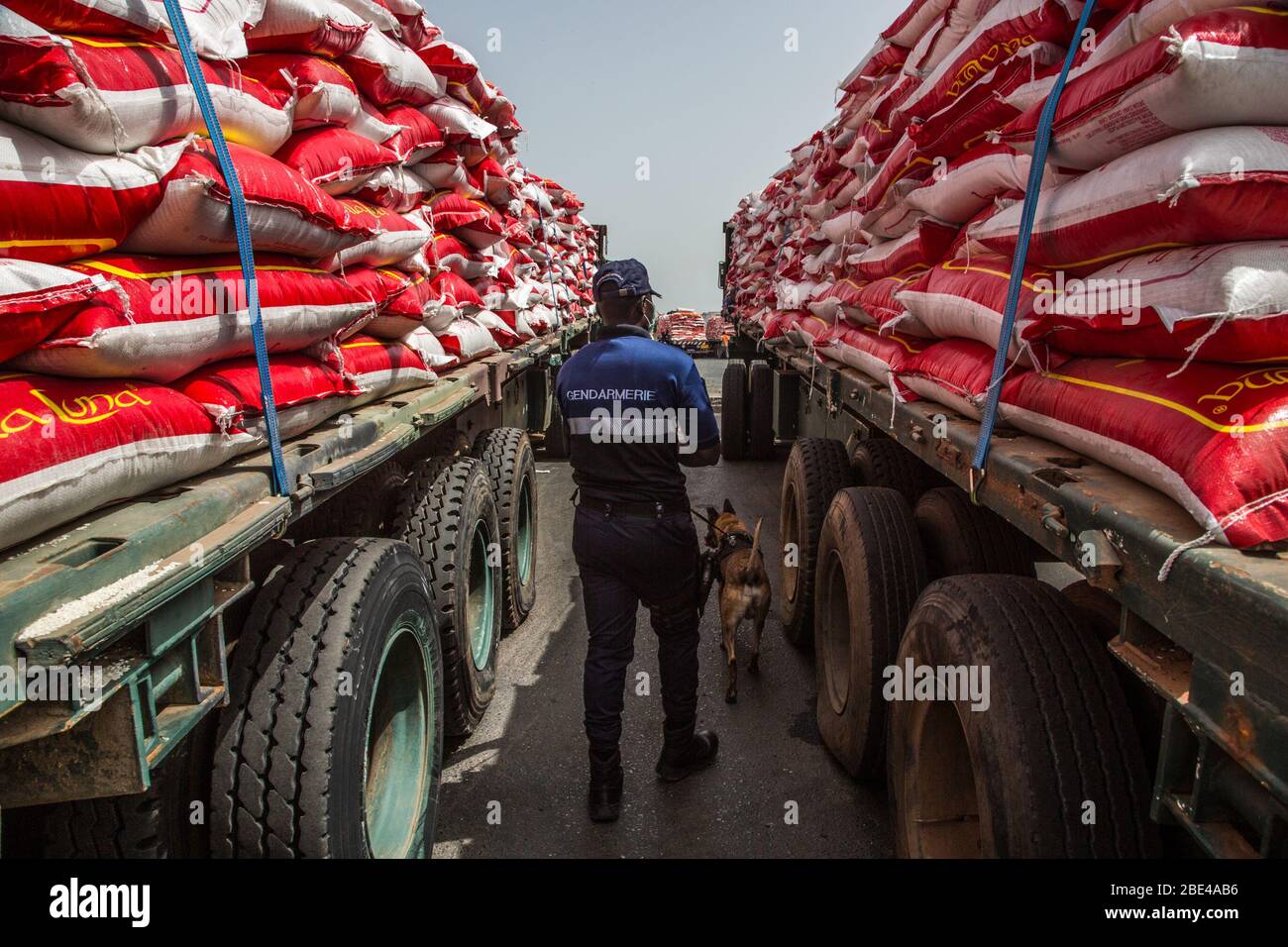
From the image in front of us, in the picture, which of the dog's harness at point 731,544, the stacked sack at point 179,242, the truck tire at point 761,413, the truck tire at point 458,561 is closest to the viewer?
the stacked sack at point 179,242

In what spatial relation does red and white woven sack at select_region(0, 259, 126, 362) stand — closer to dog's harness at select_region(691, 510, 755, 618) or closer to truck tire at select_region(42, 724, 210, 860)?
truck tire at select_region(42, 724, 210, 860)

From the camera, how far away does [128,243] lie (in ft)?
6.13

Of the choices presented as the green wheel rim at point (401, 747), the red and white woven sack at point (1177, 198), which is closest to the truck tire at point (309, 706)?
the green wheel rim at point (401, 747)

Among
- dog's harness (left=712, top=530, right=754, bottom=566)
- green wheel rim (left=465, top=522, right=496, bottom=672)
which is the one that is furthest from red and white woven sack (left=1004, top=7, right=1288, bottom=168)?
green wheel rim (left=465, top=522, right=496, bottom=672)

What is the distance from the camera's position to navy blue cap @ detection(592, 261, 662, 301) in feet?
10.4

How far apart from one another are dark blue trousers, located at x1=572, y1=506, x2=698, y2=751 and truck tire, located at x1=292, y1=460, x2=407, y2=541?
32.3 inches

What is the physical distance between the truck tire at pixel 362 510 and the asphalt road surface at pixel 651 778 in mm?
1092

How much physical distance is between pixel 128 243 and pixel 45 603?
3.41ft

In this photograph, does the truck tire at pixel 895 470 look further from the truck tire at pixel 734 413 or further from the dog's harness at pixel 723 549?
the truck tire at pixel 734 413

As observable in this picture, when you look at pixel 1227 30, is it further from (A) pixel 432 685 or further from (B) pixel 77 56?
(A) pixel 432 685

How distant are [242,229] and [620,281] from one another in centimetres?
153

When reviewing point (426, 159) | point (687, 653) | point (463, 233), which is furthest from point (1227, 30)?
point (463, 233)

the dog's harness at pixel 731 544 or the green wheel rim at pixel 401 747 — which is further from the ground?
the dog's harness at pixel 731 544

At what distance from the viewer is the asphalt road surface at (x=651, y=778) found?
9.97 ft
